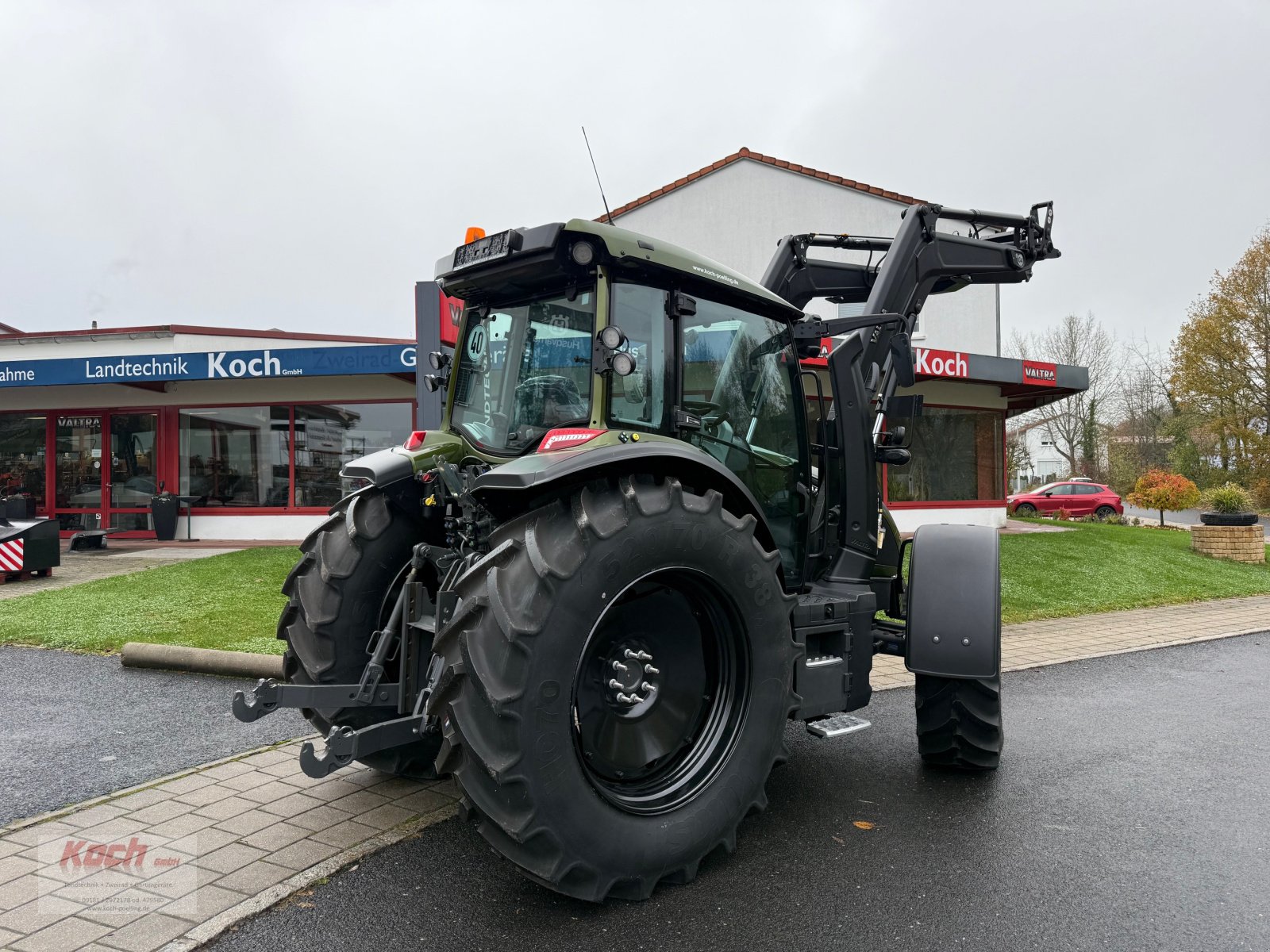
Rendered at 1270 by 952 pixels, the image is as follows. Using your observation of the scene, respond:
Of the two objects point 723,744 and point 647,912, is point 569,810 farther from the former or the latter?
point 723,744

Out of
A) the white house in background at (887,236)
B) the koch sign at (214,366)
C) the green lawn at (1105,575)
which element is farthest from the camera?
the white house in background at (887,236)

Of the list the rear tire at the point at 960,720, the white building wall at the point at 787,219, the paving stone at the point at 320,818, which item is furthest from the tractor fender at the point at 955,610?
the white building wall at the point at 787,219

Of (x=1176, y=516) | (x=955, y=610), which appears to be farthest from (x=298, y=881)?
(x=1176, y=516)

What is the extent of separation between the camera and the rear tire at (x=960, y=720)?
4281 millimetres

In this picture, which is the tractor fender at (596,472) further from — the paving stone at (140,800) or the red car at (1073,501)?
the red car at (1073,501)

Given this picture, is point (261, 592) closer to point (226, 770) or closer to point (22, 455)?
point (226, 770)

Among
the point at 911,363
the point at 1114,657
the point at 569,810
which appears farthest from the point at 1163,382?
the point at 569,810

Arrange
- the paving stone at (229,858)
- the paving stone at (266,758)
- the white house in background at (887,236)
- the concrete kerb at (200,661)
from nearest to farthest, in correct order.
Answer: the paving stone at (229,858) → the paving stone at (266,758) → the concrete kerb at (200,661) → the white house in background at (887,236)

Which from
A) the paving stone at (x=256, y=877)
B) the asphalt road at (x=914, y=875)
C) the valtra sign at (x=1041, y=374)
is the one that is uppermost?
the valtra sign at (x=1041, y=374)

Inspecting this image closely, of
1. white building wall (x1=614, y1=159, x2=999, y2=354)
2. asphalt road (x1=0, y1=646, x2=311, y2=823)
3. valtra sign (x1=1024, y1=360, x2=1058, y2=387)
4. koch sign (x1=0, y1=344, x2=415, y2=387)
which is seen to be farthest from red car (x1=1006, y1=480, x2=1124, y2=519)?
asphalt road (x1=0, y1=646, x2=311, y2=823)

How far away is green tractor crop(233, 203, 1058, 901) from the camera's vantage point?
2775 millimetres

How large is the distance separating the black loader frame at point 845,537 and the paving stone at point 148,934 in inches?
27.4

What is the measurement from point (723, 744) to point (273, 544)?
1344 cm

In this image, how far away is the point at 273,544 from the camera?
49.2 ft
